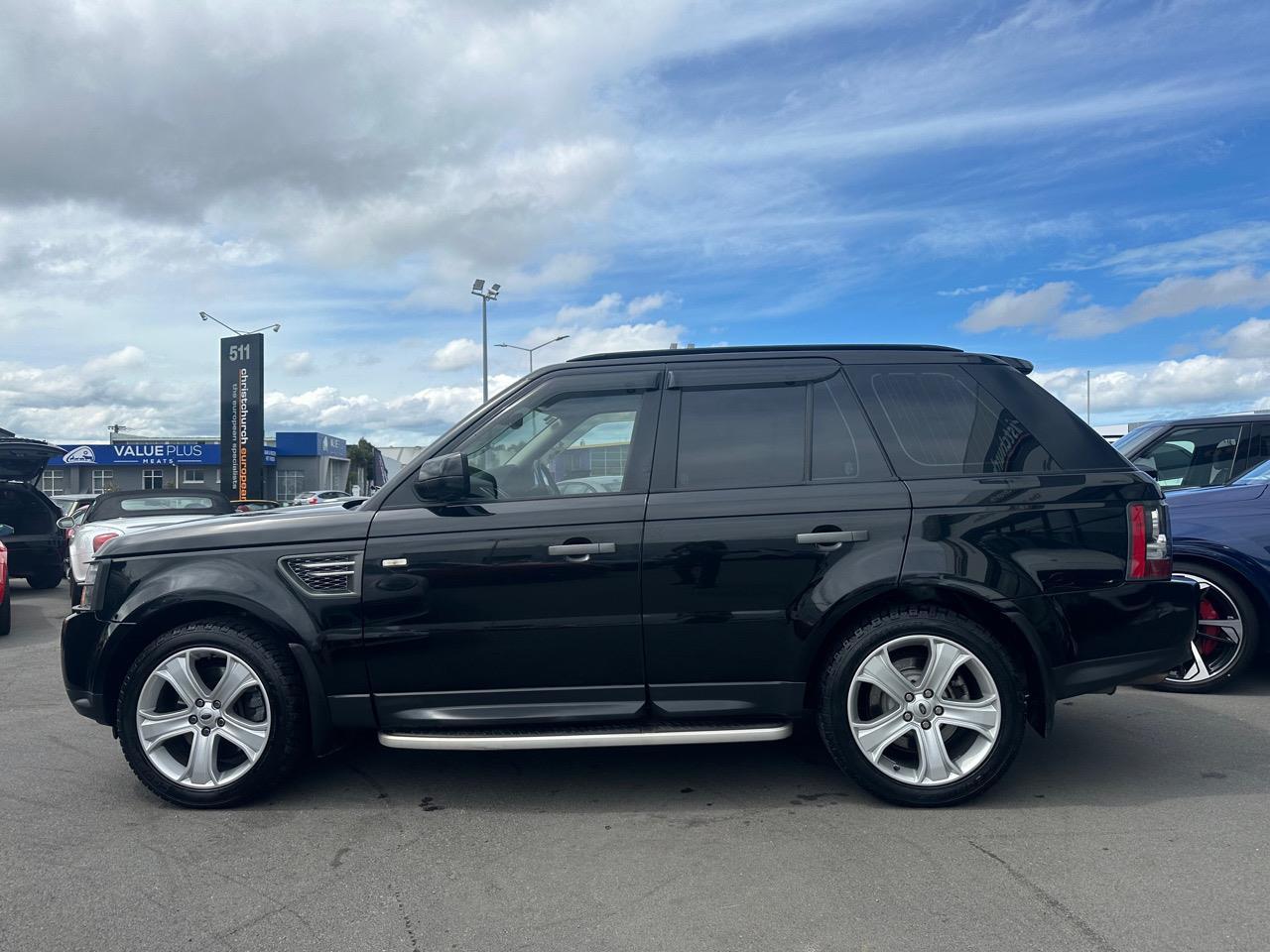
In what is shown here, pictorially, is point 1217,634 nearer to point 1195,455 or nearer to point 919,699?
point 1195,455

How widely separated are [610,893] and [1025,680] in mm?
2020

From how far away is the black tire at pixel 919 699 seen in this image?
3973 mm

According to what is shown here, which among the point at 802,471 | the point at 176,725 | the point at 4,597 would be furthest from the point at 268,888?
the point at 4,597

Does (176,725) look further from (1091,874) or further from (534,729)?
(1091,874)

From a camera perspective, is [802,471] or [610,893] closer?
[610,893]

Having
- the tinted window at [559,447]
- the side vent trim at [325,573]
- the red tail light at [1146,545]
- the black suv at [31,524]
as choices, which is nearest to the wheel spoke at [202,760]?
the side vent trim at [325,573]

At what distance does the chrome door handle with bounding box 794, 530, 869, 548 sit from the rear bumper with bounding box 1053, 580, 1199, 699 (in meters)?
1.01

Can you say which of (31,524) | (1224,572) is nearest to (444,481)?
(1224,572)

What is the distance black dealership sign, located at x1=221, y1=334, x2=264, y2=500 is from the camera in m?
39.8

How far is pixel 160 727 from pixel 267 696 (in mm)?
506

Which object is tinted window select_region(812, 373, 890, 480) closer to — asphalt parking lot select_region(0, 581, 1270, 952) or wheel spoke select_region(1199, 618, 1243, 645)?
asphalt parking lot select_region(0, 581, 1270, 952)

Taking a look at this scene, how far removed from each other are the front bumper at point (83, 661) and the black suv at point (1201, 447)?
7023 millimetres

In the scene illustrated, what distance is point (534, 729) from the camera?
13.5 feet

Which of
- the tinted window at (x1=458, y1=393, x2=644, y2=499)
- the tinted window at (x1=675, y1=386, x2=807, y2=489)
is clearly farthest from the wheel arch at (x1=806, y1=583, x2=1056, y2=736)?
the tinted window at (x1=458, y1=393, x2=644, y2=499)
